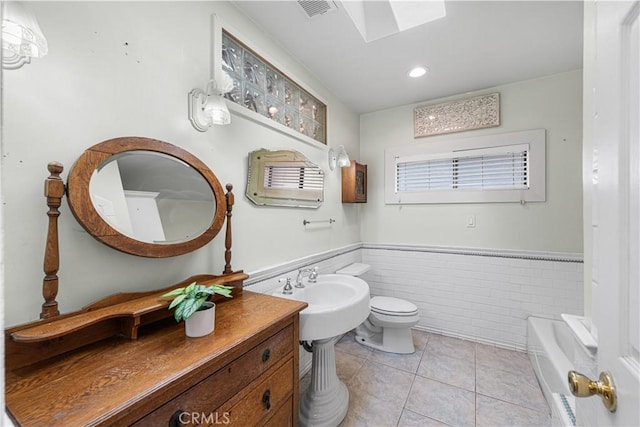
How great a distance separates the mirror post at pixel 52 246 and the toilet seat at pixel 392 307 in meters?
2.02

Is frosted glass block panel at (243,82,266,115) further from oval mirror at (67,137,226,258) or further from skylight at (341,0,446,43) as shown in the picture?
skylight at (341,0,446,43)

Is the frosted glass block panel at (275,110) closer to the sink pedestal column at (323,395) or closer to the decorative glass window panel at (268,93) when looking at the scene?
the decorative glass window panel at (268,93)

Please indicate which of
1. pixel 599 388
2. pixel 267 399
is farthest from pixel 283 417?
pixel 599 388

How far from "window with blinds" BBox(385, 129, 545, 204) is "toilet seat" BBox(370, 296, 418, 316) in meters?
1.03

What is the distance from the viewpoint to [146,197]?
1.06m

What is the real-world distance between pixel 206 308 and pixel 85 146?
0.72 meters

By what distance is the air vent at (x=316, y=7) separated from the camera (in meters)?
1.47

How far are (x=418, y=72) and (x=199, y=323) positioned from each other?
2353mm

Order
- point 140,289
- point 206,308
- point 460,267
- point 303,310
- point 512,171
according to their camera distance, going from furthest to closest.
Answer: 1. point 460,267
2. point 512,171
3. point 303,310
4. point 140,289
5. point 206,308

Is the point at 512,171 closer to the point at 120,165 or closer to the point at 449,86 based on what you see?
the point at 449,86

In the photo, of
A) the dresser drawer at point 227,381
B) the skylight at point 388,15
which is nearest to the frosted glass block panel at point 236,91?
the skylight at point 388,15

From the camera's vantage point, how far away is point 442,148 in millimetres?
2584

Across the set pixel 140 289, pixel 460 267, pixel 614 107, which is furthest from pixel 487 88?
pixel 140 289

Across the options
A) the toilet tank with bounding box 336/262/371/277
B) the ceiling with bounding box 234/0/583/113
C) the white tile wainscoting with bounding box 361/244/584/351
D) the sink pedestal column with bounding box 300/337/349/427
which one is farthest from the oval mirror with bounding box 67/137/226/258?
the white tile wainscoting with bounding box 361/244/584/351
